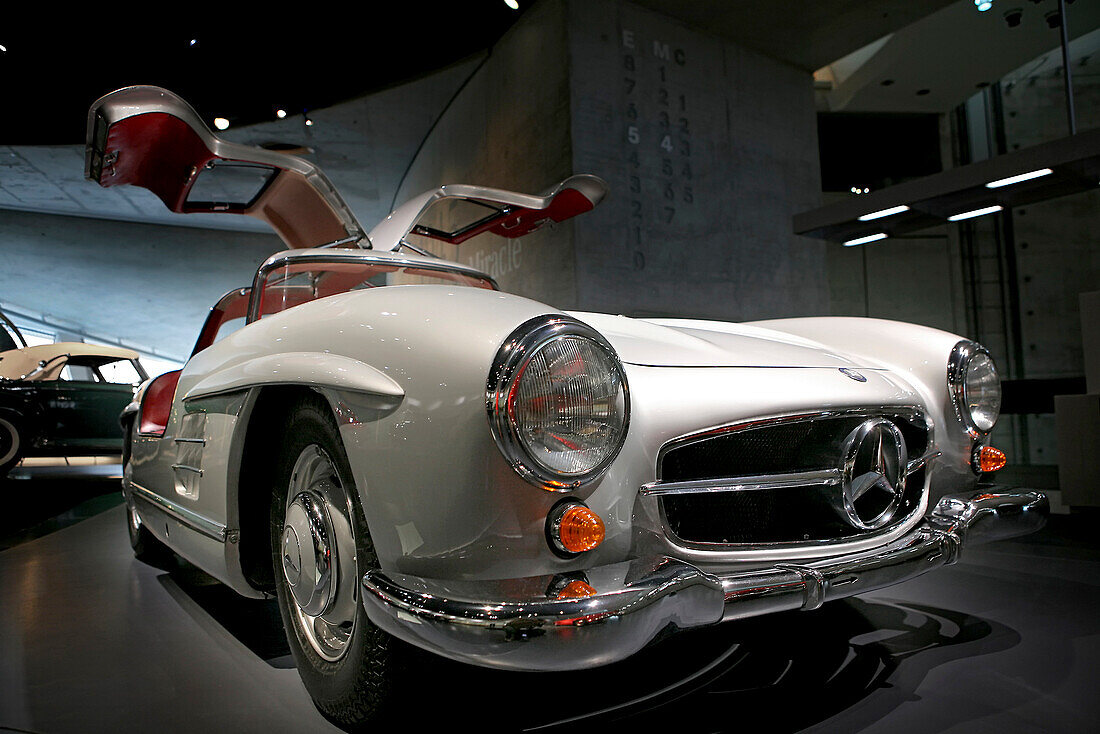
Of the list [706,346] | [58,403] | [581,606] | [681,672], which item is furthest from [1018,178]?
[58,403]

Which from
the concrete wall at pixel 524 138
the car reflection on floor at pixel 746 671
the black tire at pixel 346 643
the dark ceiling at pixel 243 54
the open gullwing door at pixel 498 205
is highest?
the dark ceiling at pixel 243 54

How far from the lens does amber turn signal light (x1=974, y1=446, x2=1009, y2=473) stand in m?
1.75

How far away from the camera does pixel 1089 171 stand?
14.9ft

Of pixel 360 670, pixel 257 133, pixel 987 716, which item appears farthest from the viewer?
pixel 257 133

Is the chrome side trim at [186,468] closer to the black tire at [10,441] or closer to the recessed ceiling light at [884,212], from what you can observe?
the black tire at [10,441]

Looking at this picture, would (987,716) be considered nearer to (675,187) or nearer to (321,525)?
(321,525)

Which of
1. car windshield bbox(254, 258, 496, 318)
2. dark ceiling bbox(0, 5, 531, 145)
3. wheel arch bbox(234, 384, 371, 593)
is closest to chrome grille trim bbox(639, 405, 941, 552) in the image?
wheel arch bbox(234, 384, 371, 593)

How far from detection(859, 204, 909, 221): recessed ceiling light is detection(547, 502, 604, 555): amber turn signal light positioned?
4.90 metres

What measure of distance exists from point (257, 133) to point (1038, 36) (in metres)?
8.26

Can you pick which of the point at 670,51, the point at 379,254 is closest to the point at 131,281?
the point at 670,51

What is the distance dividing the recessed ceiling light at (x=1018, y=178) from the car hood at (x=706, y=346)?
355cm

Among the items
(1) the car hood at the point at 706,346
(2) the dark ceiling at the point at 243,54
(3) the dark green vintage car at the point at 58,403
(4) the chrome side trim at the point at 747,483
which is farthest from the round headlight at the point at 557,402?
(2) the dark ceiling at the point at 243,54

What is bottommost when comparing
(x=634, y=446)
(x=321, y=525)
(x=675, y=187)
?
(x=321, y=525)

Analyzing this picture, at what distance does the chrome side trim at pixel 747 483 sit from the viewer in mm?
1219
